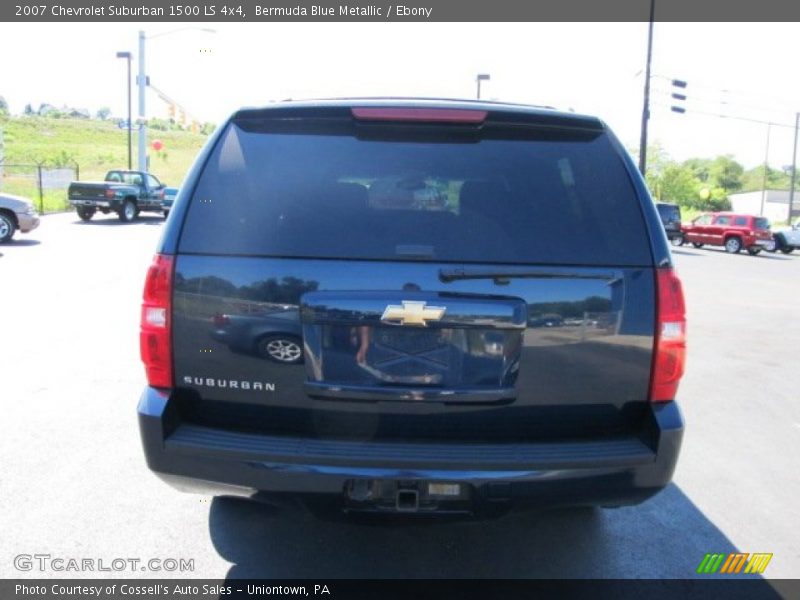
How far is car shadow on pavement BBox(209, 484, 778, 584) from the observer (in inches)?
128

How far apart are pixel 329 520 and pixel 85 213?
26.4 metres

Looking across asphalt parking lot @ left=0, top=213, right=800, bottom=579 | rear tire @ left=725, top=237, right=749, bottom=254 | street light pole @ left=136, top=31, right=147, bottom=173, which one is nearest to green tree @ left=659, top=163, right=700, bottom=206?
rear tire @ left=725, top=237, right=749, bottom=254

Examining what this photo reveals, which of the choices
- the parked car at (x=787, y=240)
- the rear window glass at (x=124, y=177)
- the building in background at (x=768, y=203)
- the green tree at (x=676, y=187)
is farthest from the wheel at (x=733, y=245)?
the building in background at (x=768, y=203)

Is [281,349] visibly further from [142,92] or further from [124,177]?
[142,92]

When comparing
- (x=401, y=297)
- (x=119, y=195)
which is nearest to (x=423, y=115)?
(x=401, y=297)

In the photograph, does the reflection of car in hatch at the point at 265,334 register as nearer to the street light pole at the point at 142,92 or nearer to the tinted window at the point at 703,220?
the tinted window at the point at 703,220

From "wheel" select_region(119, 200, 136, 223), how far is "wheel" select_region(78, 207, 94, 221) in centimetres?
104

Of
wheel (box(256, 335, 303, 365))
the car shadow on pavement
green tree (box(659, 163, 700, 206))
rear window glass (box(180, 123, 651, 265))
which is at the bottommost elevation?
the car shadow on pavement

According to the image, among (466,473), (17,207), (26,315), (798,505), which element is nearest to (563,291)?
(466,473)

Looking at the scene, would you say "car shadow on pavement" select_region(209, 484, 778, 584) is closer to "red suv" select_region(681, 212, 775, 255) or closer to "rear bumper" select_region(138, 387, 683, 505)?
"rear bumper" select_region(138, 387, 683, 505)

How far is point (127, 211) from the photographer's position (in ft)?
89.5

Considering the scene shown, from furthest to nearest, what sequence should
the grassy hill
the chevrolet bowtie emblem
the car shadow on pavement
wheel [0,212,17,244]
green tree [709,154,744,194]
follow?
green tree [709,154,744,194], the grassy hill, wheel [0,212,17,244], the car shadow on pavement, the chevrolet bowtie emblem

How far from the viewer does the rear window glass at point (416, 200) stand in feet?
8.55

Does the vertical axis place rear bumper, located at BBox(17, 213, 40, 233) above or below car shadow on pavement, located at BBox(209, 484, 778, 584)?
above
